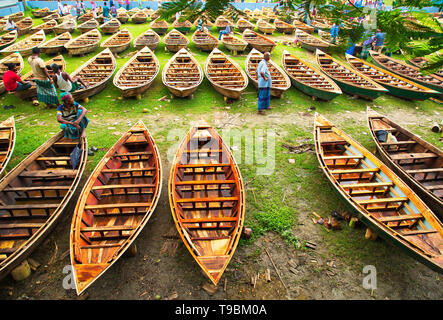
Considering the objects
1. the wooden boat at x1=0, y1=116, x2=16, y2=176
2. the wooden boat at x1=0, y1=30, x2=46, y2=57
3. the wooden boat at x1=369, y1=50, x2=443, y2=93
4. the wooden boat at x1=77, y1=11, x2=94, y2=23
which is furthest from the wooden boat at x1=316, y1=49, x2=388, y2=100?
the wooden boat at x1=77, y1=11, x2=94, y2=23

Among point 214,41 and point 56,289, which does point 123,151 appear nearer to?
point 56,289

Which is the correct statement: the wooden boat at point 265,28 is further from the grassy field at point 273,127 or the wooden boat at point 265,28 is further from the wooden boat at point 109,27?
the wooden boat at point 109,27

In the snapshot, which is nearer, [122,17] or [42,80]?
[42,80]

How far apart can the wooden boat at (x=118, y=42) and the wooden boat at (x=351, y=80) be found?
412 inches

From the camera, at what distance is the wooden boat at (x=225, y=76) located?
9.25 m

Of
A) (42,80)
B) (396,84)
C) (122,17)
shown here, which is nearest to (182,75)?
(42,80)

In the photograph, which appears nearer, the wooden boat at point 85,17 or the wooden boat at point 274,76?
the wooden boat at point 274,76

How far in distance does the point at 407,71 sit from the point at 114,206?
1466cm

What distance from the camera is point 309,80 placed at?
35.0 ft

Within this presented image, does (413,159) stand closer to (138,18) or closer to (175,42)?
(175,42)

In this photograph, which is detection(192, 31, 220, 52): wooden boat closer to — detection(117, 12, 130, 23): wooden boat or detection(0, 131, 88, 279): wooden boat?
detection(0, 131, 88, 279): wooden boat

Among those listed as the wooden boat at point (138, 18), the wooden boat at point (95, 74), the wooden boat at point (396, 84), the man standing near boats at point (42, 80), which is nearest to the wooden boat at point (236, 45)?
the wooden boat at point (396, 84)

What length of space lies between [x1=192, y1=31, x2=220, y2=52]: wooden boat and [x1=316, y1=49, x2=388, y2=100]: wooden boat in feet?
19.9
